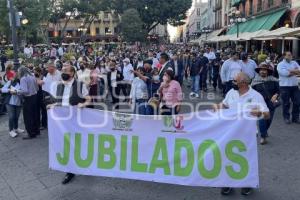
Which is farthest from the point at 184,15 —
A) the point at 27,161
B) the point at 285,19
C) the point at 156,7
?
the point at 27,161

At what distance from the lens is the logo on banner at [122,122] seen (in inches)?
218

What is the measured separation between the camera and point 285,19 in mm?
26172

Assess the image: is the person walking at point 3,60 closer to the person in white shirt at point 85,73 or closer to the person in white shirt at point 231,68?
the person in white shirt at point 85,73

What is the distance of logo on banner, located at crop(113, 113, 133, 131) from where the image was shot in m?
5.55

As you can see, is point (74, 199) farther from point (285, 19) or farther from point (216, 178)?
point (285, 19)

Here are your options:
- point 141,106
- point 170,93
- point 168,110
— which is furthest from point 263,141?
point 141,106

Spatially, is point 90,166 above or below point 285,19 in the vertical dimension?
below

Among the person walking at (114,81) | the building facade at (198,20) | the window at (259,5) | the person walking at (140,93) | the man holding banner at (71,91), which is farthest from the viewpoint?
the building facade at (198,20)

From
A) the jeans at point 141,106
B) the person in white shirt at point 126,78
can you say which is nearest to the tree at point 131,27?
the person in white shirt at point 126,78

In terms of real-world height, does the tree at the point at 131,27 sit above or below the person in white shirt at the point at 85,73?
above

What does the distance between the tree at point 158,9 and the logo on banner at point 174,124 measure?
52.3 metres

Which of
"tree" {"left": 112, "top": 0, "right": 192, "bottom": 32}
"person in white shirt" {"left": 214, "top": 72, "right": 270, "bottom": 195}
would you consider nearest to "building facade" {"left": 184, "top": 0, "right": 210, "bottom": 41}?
"tree" {"left": 112, "top": 0, "right": 192, "bottom": 32}

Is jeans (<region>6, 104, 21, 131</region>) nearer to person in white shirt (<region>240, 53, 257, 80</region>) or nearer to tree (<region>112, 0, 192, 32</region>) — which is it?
person in white shirt (<region>240, 53, 257, 80</region>)

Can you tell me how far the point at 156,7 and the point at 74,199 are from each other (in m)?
53.5
